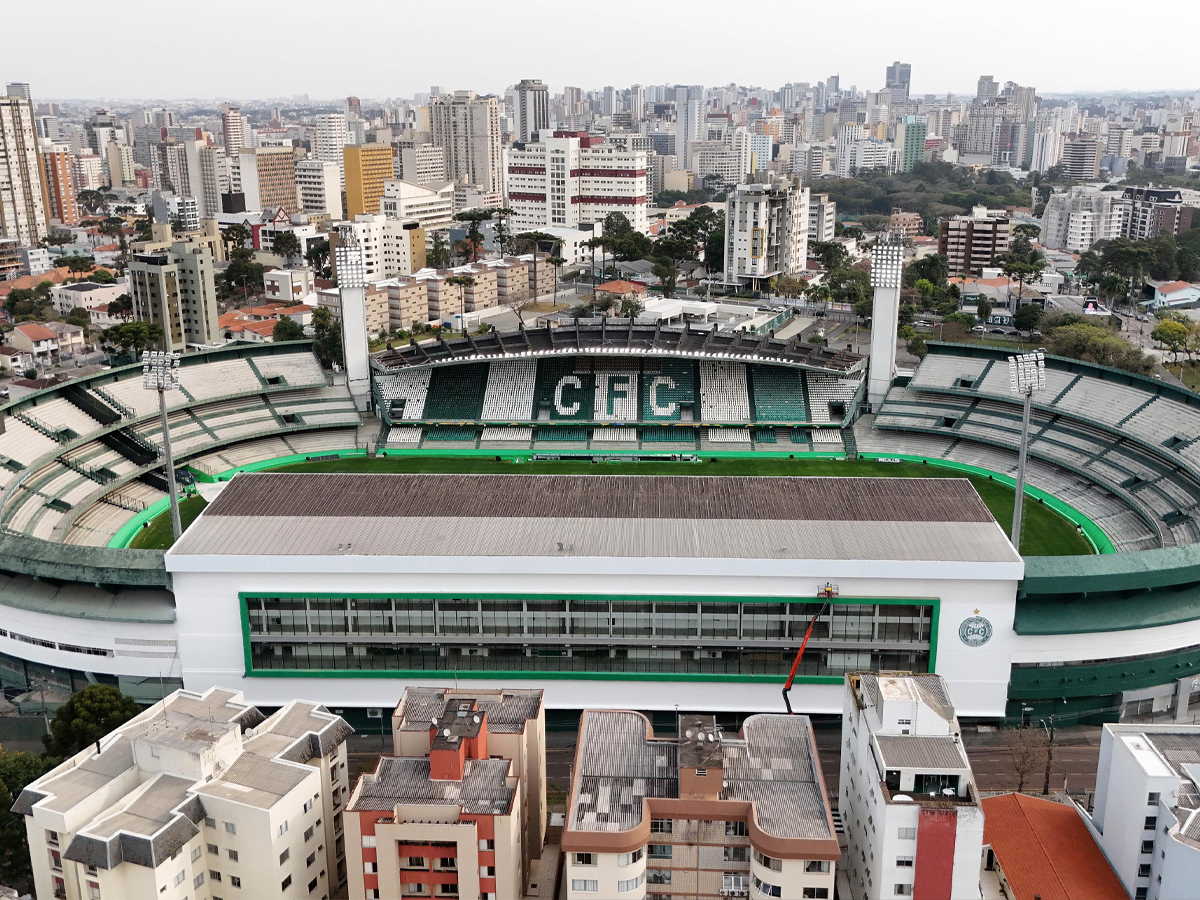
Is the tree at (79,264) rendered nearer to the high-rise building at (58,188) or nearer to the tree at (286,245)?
the tree at (286,245)

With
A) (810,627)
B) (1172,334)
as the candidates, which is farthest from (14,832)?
(1172,334)

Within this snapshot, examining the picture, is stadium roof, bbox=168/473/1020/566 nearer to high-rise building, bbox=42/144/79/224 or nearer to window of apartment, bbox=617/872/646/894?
window of apartment, bbox=617/872/646/894

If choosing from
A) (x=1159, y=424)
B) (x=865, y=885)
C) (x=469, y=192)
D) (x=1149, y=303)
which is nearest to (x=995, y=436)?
(x=1159, y=424)

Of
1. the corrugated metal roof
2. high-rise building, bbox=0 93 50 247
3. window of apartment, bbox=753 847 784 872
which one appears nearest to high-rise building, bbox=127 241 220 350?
the corrugated metal roof

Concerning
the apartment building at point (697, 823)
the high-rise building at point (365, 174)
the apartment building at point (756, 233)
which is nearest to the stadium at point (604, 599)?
the apartment building at point (697, 823)

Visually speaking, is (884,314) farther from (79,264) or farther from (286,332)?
(79,264)

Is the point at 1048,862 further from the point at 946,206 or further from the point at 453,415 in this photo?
the point at 946,206
